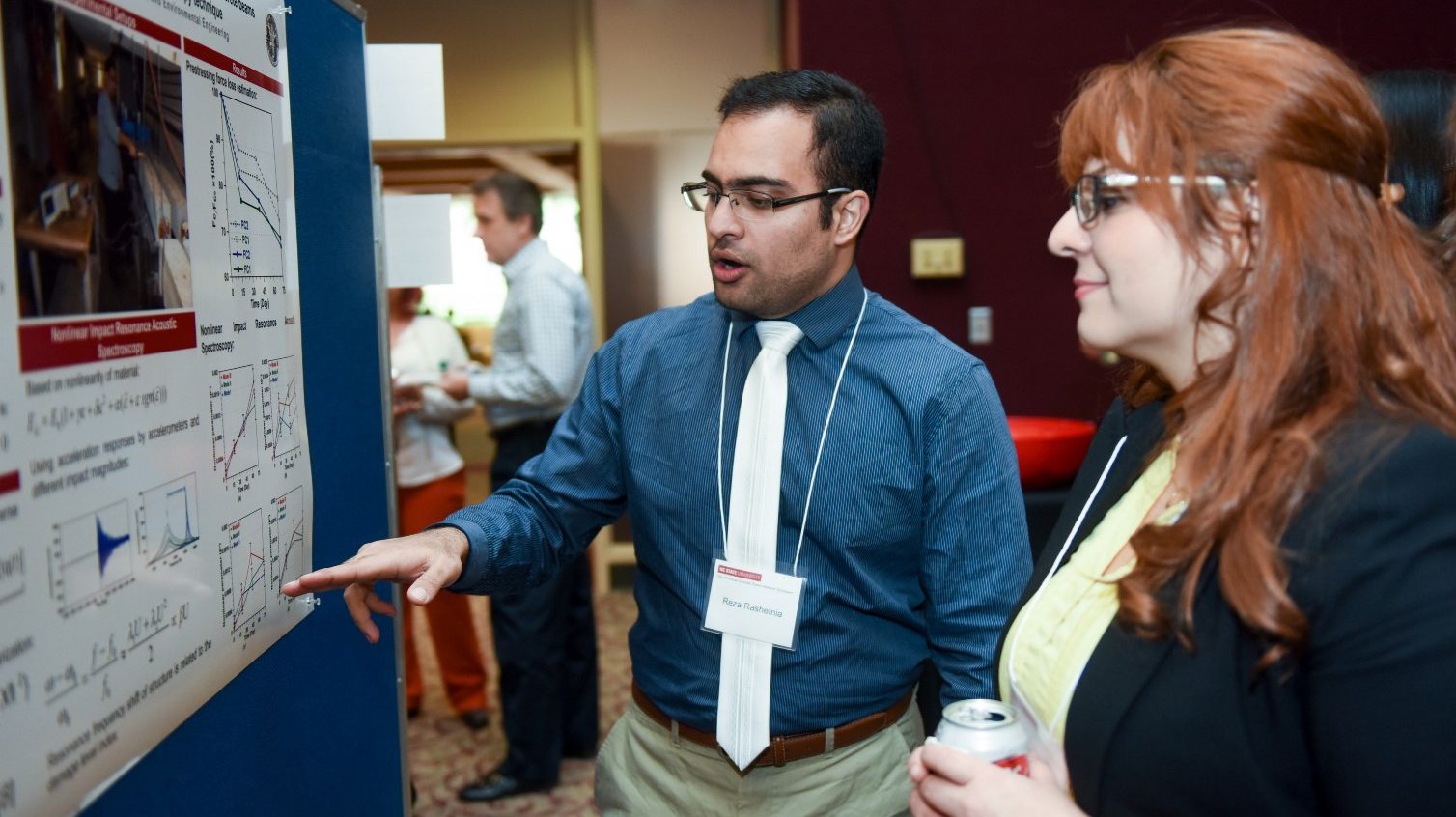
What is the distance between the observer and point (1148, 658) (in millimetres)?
944

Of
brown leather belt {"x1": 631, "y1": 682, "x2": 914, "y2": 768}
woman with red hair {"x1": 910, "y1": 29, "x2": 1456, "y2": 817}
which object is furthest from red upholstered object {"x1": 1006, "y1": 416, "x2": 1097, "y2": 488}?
woman with red hair {"x1": 910, "y1": 29, "x2": 1456, "y2": 817}

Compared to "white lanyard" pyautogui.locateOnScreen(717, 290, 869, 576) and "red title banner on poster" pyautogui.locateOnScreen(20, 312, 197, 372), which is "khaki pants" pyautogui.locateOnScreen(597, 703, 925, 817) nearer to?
"white lanyard" pyautogui.locateOnScreen(717, 290, 869, 576)

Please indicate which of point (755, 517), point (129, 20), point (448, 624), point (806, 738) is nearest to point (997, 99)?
point (448, 624)

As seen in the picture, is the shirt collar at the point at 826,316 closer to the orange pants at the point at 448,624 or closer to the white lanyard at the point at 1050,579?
the white lanyard at the point at 1050,579

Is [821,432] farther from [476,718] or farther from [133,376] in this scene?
[476,718]

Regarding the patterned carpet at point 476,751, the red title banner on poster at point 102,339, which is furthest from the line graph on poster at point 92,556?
the patterned carpet at point 476,751

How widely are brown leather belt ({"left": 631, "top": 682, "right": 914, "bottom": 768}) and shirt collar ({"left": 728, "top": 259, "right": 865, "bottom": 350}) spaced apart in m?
0.55

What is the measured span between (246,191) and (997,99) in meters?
3.20

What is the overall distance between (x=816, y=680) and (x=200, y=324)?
0.91 meters

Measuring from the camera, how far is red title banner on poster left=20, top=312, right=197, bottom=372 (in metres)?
0.90

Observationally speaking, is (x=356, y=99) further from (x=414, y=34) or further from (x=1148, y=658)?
(x=414, y=34)

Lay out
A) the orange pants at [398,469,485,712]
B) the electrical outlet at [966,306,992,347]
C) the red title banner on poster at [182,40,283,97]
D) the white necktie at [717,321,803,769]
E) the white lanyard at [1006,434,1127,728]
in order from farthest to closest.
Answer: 1. the electrical outlet at [966,306,992,347]
2. the orange pants at [398,469,485,712]
3. the white necktie at [717,321,803,769]
4. the red title banner on poster at [182,40,283,97]
5. the white lanyard at [1006,434,1127,728]

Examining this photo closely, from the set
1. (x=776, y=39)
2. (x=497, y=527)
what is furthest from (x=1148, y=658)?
(x=776, y=39)

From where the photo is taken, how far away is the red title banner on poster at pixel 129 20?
98 cm
